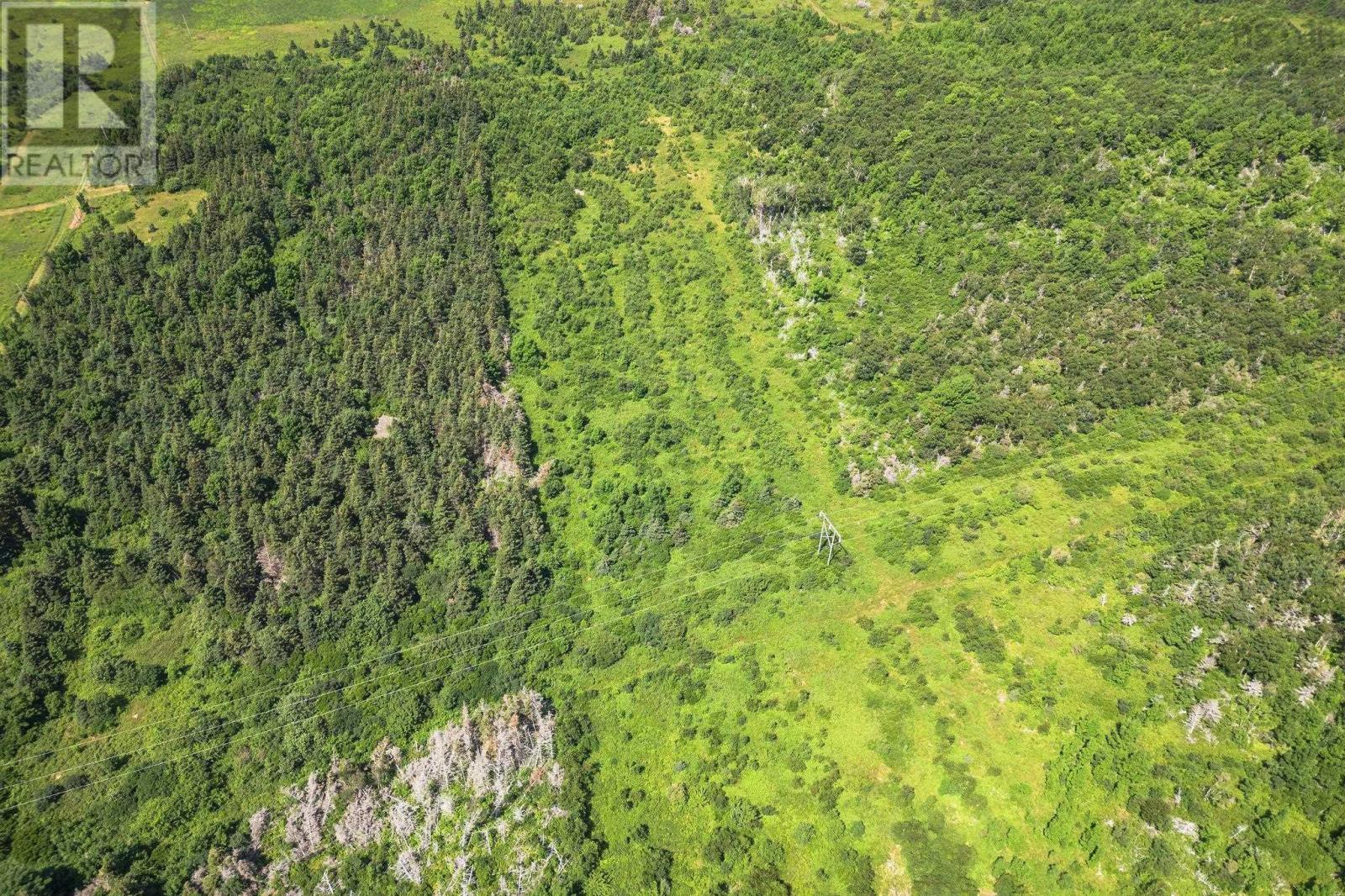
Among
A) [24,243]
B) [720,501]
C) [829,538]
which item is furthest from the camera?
[24,243]

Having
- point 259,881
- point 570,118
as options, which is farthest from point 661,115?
point 259,881

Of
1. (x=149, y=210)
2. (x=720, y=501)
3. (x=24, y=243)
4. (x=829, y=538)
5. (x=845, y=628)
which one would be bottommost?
(x=845, y=628)

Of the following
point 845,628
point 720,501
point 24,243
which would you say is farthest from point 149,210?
point 845,628

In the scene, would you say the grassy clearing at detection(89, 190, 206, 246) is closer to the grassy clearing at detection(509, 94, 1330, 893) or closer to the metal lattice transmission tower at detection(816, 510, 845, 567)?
the grassy clearing at detection(509, 94, 1330, 893)

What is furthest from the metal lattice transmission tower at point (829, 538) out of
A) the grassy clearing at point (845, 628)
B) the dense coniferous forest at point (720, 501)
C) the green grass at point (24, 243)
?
the green grass at point (24, 243)

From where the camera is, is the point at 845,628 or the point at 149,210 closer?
the point at 845,628

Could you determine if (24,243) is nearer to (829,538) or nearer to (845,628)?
(829,538)

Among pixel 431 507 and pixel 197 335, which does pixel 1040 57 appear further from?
pixel 197 335
